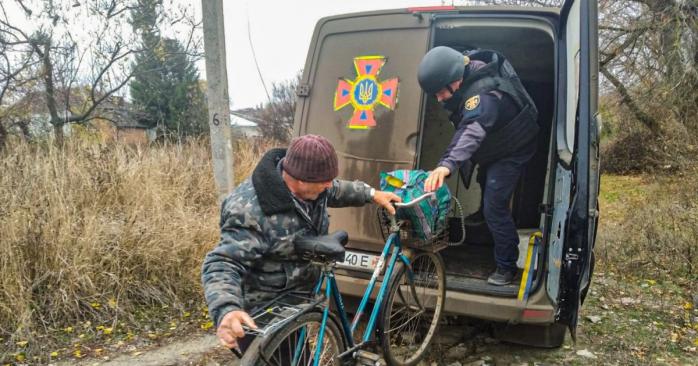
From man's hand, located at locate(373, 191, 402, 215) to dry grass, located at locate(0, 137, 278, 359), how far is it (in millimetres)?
2546

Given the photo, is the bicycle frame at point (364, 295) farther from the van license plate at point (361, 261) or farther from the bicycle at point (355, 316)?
the van license plate at point (361, 261)

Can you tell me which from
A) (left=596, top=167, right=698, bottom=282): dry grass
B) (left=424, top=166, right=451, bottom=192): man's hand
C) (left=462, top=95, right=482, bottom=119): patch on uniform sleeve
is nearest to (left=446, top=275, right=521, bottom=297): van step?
(left=424, top=166, right=451, bottom=192): man's hand

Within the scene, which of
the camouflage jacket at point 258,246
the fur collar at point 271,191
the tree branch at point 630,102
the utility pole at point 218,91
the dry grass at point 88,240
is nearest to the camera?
the camouflage jacket at point 258,246

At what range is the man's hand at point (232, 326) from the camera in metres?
1.70

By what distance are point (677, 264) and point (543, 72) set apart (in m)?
2.54

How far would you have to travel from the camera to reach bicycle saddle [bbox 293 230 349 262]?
6.86 ft

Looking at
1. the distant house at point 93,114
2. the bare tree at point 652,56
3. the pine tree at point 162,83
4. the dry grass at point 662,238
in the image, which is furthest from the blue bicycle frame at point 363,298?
the bare tree at point 652,56

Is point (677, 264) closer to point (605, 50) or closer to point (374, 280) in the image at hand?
point (374, 280)

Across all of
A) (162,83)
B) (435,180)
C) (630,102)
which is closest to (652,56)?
(630,102)

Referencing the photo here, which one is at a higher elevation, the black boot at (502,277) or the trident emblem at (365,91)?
the trident emblem at (365,91)

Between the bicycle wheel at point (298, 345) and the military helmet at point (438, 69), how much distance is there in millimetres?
1725

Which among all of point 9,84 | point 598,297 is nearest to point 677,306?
point 598,297

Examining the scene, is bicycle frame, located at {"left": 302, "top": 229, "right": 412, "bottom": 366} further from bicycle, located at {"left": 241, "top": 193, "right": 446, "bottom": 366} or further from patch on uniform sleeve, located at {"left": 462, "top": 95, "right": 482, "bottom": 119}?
patch on uniform sleeve, located at {"left": 462, "top": 95, "right": 482, "bottom": 119}

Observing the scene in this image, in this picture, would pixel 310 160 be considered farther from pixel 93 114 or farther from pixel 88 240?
pixel 93 114
